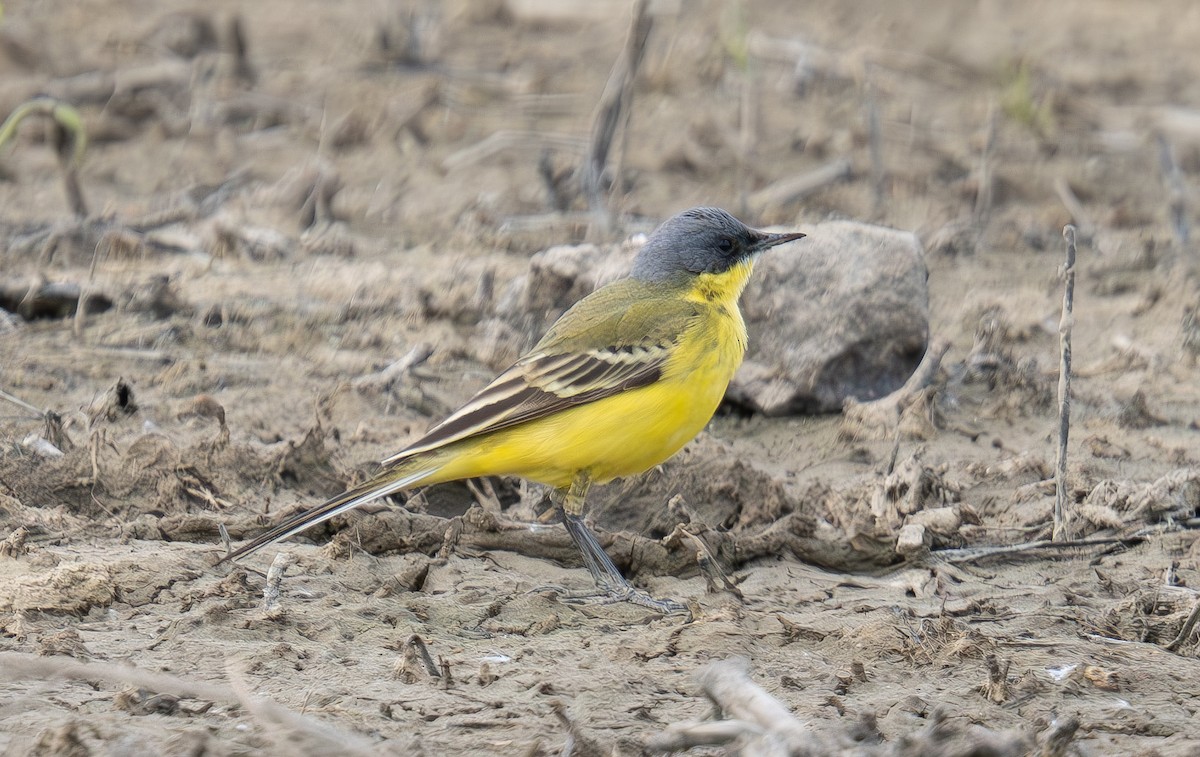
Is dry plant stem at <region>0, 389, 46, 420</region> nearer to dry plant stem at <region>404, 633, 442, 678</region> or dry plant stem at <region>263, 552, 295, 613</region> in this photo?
dry plant stem at <region>263, 552, 295, 613</region>

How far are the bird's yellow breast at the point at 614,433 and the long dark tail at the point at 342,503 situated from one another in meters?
0.17

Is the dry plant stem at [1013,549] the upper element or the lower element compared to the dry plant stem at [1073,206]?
lower

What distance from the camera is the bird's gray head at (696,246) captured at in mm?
7234

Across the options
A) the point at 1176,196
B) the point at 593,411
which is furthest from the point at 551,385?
the point at 1176,196

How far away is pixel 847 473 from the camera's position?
24.2ft

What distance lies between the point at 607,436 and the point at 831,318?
6.52 feet

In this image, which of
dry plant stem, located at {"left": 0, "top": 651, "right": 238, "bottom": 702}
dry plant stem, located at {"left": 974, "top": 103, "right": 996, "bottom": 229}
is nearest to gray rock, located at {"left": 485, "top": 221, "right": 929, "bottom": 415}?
dry plant stem, located at {"left": 974, "top": 103, "right": 996, "bottom": 229}

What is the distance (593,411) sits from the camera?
21.1 ft

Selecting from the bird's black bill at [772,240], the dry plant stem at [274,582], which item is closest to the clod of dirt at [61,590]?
the dry plant stem at [274,582]

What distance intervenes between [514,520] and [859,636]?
207cm

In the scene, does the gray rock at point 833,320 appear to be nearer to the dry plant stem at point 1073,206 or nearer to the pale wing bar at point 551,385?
the pale wing bar at point 551,385

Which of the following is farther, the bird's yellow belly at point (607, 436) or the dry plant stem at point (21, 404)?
the dry plant stem at point (21, 404)

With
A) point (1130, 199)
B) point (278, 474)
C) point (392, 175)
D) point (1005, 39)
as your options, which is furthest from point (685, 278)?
point (1005, 39)

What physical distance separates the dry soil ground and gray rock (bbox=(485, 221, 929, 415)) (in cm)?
23
